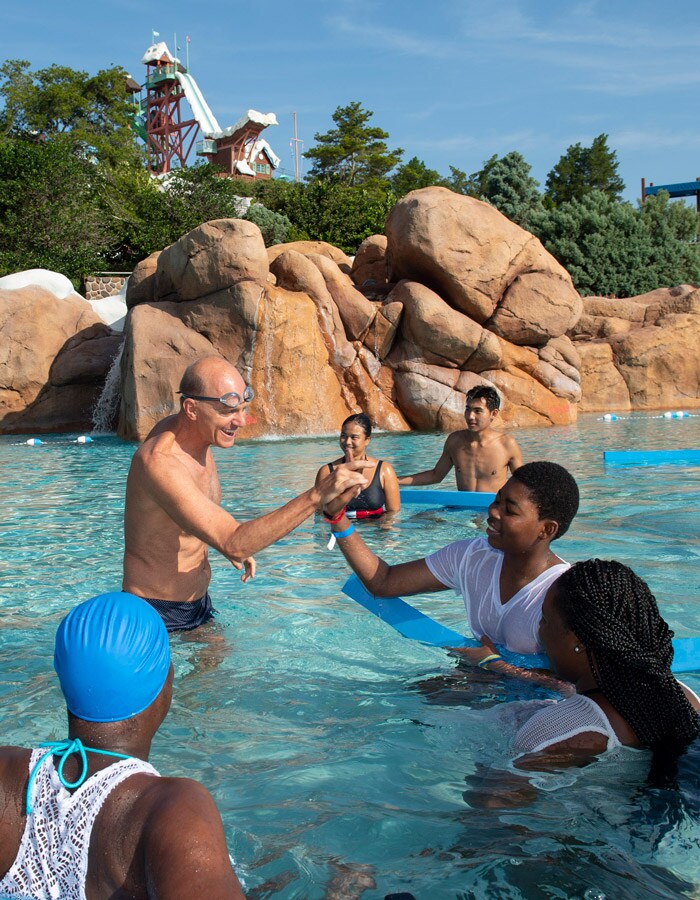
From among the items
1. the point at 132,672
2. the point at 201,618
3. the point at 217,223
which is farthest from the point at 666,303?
the point at 132,672

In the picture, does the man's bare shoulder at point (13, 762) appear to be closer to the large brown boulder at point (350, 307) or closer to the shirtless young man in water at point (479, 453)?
the shirtless young man in water at point (479, 453)

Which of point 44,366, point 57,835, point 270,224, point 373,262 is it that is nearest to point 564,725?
point 57,835

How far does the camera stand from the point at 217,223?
1700 cm

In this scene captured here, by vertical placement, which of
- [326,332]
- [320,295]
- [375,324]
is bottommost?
[326,332]

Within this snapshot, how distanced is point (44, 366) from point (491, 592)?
1628 centimetres

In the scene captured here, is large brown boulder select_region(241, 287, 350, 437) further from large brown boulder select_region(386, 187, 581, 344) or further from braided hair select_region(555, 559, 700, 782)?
braided hair select_region(555, 559, 700, 782)

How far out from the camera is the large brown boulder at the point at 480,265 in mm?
18266

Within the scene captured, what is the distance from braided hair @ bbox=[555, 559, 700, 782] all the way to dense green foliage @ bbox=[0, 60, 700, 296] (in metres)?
23.6

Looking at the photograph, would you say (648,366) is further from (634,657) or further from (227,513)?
(634,657)

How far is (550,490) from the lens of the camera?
3.43 meters

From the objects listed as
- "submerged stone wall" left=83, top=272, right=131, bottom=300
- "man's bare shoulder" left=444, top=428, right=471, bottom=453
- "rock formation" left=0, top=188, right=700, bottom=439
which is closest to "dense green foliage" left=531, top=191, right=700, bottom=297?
"rock formation" left=0, top=188, right=700, bottom=439

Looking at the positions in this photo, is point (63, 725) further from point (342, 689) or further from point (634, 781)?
point (634, 781)

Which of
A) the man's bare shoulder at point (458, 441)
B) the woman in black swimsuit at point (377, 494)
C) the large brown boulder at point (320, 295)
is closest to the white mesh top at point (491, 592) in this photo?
the woman in black swimsuit at point (377, 494)

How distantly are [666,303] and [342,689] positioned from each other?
21972mm
